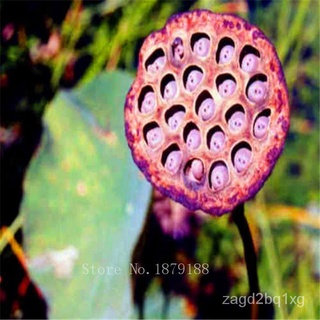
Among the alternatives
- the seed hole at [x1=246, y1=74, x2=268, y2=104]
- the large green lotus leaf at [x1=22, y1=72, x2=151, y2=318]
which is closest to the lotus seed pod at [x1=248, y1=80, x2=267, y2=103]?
the seed hole at [x1=246, y1=74, x2=268, y2=104]

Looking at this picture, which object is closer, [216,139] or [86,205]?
[216,139]

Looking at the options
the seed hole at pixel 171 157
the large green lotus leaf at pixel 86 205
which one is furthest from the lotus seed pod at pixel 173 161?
the large green lotus leaf at pixel 86 205

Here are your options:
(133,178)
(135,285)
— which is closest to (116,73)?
(133,178)

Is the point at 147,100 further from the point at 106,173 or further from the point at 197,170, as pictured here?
the point at 106,173

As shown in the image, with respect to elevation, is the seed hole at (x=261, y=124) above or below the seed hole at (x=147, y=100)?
below

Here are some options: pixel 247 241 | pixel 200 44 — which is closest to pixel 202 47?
pixel 200 44

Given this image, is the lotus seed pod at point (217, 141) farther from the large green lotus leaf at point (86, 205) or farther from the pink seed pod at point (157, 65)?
the large green lotus leaf at point (86, 205)
